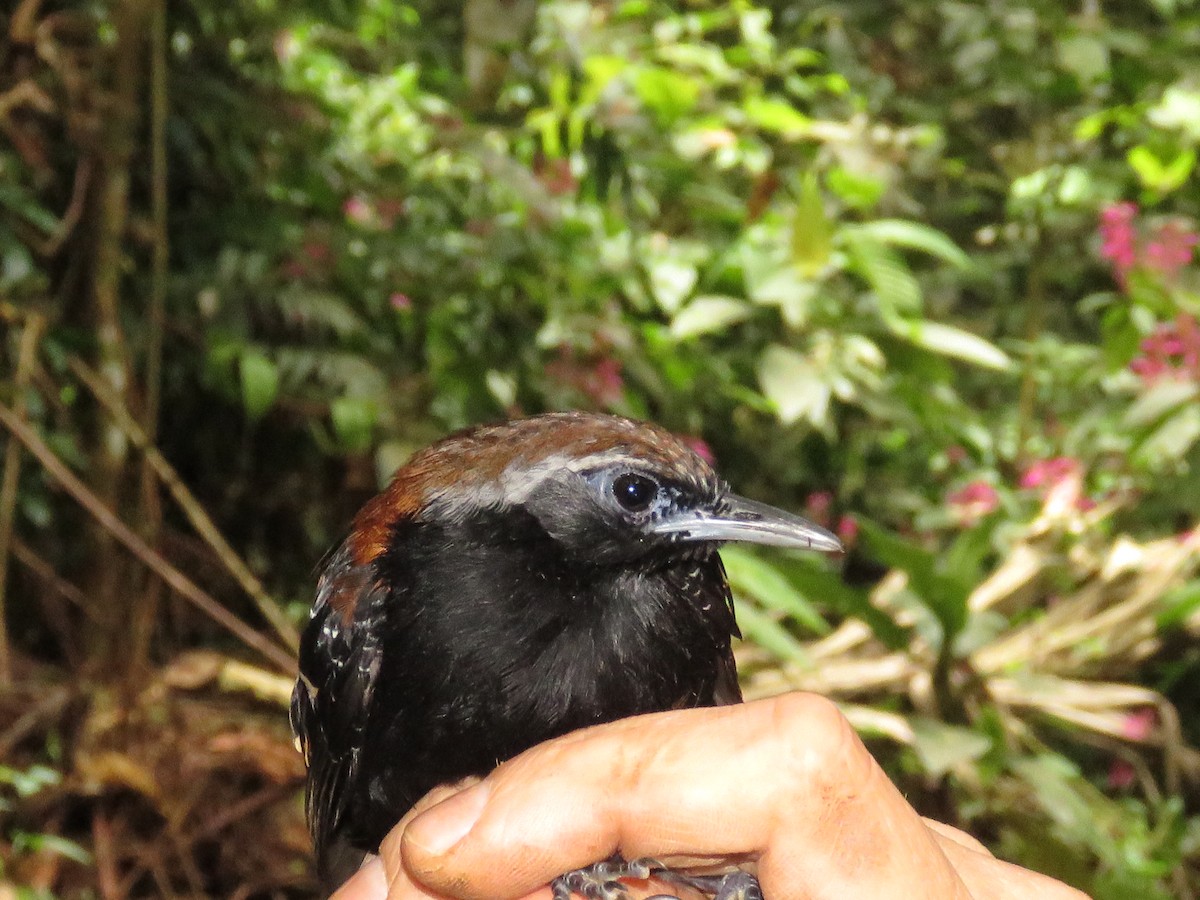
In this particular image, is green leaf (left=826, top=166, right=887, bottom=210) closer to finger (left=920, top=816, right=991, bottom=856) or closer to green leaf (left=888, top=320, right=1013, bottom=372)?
green leaf (left=888, top=320, right=1013, bottom=372)

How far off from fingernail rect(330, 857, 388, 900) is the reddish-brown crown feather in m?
0.56

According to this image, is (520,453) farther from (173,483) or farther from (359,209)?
(359,209)

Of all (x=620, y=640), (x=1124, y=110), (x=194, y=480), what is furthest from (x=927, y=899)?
(x=194, y=480)

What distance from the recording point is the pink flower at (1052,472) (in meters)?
4.20

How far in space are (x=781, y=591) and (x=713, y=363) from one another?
3.82ft

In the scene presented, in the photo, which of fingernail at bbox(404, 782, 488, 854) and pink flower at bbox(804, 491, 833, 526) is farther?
pink flower at bbox(804, 491, 833, 526)

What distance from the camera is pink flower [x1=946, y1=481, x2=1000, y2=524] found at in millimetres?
4227

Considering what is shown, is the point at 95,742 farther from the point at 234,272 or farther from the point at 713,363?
the point at 713,363

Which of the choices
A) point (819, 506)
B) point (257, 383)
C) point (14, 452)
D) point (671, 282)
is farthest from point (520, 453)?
point (819, 506)

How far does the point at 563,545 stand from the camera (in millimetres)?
1912

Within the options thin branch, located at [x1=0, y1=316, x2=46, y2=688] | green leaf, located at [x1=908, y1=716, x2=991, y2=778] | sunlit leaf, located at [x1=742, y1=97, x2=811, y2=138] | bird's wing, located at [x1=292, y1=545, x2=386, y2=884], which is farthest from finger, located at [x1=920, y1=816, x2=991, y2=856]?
thin branch, located at [x1=0, y1=316, x2=46, y2=688]

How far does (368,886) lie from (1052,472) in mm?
3330

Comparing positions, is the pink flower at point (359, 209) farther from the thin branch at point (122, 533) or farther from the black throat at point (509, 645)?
the black throat at point (509, 645)

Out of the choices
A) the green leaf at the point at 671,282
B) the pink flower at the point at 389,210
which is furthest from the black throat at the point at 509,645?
the pink flower at the point at 389,210
